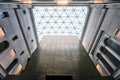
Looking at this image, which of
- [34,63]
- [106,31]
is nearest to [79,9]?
[106,31]

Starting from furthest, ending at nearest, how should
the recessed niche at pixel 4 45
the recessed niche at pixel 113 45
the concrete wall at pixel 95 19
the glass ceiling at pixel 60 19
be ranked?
the glass ceiling at pixel 60 19
the concrete wall at pixel 95 19
the recessed niche at pixel 4 45
the recessed niche at pixel 113 45

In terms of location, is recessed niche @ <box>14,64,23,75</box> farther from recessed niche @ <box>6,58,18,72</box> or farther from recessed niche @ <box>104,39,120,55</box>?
recessed niche @ <box>104,39,120,55</box>

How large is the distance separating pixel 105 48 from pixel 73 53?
6980mm

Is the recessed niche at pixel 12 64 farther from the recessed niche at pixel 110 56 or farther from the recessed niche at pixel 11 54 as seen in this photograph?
the recessed niche at pixel 110 56

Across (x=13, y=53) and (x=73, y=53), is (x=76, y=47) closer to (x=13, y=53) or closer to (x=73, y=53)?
(x=73, y=53)

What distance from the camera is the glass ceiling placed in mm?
32125

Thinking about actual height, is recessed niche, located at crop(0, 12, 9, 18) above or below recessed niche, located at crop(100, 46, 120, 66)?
above

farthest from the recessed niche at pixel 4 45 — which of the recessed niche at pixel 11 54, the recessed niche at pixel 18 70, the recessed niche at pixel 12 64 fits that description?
the recessed niche at pixel 18 70

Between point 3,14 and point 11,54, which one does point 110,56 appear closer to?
point 11,54

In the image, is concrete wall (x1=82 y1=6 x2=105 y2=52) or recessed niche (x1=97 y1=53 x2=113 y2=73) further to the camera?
concrete wall (x1=82 y1=6 x2=105 y2=52)

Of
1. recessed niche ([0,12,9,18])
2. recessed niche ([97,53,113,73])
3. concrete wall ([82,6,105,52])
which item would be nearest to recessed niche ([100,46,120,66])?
recessed niche ([97,53,113,73])

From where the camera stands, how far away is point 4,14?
19891mm

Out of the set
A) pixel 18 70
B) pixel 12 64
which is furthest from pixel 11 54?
pixel 18 70

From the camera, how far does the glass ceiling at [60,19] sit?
105ft
